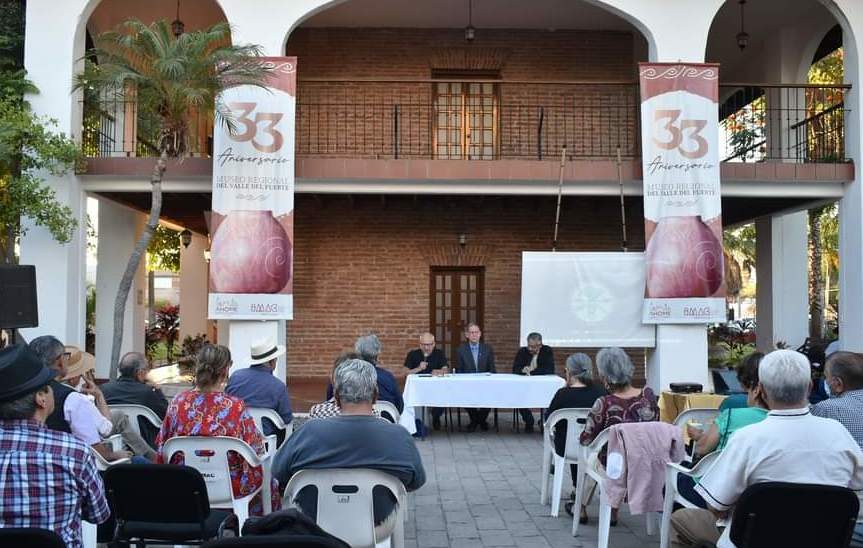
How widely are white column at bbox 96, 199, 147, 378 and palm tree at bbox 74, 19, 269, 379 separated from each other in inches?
113

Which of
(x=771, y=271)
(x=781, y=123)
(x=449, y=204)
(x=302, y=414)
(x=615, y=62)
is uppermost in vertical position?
(x=615, y=62)

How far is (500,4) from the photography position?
14.4 metres

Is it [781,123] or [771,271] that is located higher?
[781,123]

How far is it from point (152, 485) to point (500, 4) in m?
12.1

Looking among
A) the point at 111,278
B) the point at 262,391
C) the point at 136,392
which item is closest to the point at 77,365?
the point at 136,392

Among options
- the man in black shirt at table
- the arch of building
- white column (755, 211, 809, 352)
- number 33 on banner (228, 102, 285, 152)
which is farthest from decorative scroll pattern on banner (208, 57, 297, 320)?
white column (755, 211, 809, 352)

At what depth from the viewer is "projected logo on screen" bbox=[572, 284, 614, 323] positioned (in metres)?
12.0

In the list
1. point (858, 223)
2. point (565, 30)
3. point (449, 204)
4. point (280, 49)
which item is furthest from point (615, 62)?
point (280, 49)

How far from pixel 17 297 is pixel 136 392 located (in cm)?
471

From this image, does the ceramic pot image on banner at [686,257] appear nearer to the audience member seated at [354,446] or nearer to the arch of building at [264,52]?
the arch of building at [264,52]

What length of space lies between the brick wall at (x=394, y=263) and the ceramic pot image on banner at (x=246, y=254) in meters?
3.97

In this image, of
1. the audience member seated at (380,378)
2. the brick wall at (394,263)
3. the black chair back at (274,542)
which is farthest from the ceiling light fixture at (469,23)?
the black chair back at (274,542)

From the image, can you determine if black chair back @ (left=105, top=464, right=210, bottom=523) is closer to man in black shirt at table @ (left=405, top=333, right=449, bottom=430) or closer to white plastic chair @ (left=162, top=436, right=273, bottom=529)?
Answer: white plastic chair @ (left=162, top=436, right=273, bottom=529)

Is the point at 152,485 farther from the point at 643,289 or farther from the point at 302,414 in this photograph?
the point at 643,289
